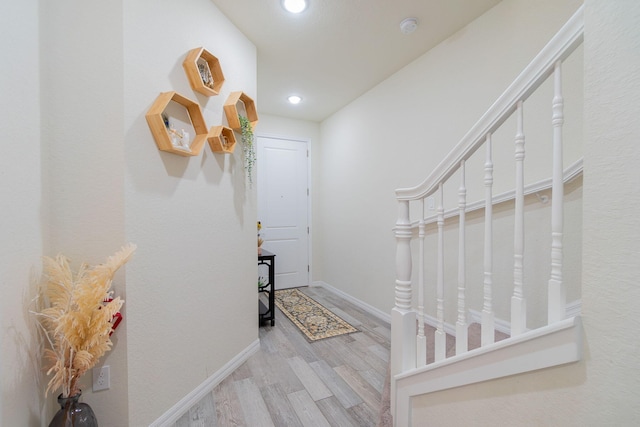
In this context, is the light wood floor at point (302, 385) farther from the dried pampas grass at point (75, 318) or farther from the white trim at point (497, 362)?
the dried pampas grass at point (75, 318)

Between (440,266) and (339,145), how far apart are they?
2.87 m

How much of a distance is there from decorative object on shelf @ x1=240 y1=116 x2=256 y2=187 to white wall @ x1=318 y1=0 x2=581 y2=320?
145 centimetres

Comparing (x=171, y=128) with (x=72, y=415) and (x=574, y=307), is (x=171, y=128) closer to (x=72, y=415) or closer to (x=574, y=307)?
(x=72, y=415)

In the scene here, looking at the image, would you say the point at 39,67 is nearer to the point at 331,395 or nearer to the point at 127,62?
the point at 127,62

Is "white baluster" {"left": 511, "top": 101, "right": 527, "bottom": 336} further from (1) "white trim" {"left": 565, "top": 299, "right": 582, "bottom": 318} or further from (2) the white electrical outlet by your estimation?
(2) the white electrical outlet

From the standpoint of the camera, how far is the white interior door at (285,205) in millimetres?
3955

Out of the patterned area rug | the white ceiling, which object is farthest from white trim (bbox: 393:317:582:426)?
the white ceiling

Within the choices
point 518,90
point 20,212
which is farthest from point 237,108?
point 518,90

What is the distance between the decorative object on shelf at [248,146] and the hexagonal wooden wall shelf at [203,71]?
1.00 ft

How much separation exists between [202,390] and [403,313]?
142 cm

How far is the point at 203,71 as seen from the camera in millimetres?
1759

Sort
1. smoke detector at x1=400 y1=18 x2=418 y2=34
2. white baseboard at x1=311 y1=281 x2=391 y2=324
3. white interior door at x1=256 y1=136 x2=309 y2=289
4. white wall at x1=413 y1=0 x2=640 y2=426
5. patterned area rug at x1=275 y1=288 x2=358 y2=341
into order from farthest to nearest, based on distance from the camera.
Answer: white interior door at x1=256 y1=136 x2=309 y2=289 → white baseboard at x1=311 y1=281 x2=391 y2=324 → patterned area rug at x1=275 y1=288 x2=358 y2=341 → smoke detector at x1=400 y1=18 x2=418 y2=34 → white wall at x1=413 y1=0 x2=640 y2=426

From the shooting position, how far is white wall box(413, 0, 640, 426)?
0.67m

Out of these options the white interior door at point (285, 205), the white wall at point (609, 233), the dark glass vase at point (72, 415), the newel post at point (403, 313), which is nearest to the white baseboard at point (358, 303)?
the white interior door at point (285, 205)
